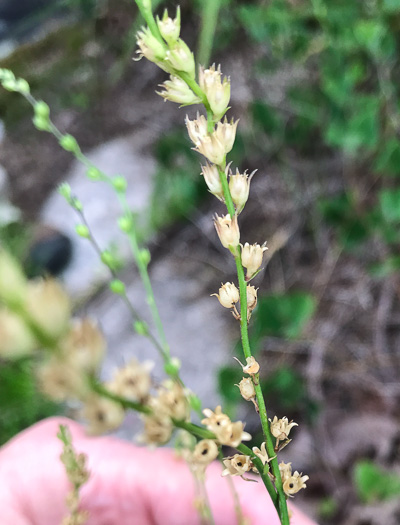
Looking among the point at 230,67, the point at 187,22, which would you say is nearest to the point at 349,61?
the point at 230,67

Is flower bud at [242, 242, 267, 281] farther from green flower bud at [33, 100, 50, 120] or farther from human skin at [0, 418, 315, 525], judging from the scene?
human skin at [0, 418, 315, 525]

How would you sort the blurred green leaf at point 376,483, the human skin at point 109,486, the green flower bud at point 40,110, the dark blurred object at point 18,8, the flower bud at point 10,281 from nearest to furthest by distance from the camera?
the flower bud at point 10,281 → the green flower bud at point 40,110 → the human skin at point 109,486 → the blurred green leaf at point 376,483 → the dark blurred object at point 18,8

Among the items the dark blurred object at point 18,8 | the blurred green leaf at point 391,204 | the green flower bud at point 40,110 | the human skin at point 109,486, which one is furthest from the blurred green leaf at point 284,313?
the dark blurred object at point 18,8

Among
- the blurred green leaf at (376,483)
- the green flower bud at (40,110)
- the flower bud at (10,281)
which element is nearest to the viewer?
the flower bud at (10,281)

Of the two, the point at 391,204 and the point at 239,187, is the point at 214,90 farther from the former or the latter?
the point at 391,204

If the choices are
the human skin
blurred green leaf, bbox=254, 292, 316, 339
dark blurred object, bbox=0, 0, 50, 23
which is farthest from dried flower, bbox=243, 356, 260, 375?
dark blurred object, bbox=0, 0, 50, 23

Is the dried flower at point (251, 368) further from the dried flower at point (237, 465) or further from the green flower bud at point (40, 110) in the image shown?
the green flower bud at point (40, 110)

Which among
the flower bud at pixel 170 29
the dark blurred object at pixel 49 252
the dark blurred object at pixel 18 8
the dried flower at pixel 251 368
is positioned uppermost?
the dark blurred object at pixel 18 8

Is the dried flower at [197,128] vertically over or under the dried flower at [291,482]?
over
